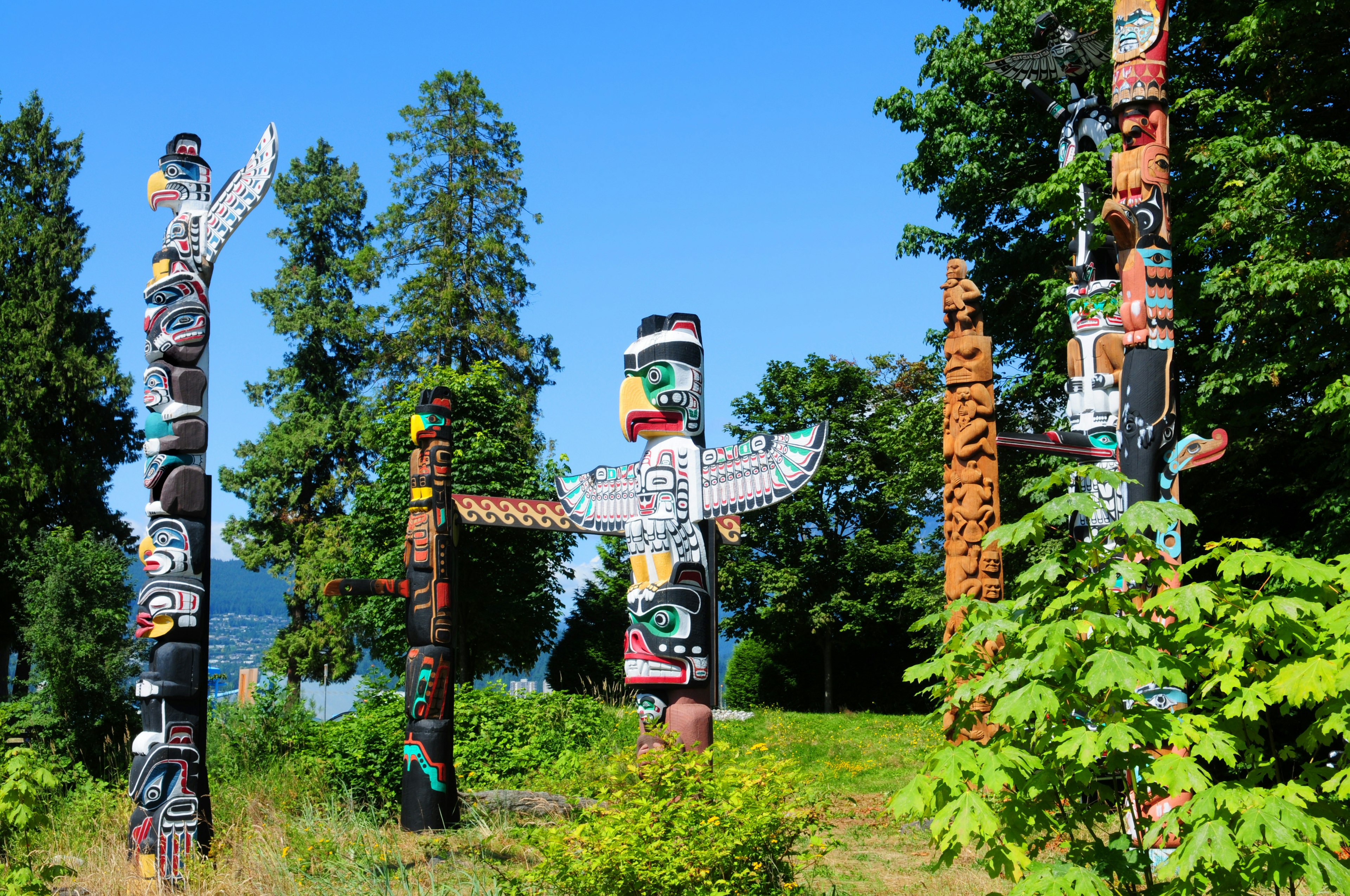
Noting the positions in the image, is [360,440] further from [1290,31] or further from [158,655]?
[1290,31]

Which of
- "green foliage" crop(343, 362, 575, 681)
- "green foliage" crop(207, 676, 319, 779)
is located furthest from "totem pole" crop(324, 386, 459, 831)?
"green foliage" crop(343, 362, 575, 681)

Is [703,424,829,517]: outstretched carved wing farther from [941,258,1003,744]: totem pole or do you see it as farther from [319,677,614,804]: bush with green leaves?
[319,677,614,804]: bush with green leaves

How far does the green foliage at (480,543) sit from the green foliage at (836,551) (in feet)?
20.1

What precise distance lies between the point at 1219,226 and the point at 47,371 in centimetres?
2402

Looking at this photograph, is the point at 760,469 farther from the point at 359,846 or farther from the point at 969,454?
the point at 359,846

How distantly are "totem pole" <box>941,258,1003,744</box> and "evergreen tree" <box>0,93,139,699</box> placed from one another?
819 inches

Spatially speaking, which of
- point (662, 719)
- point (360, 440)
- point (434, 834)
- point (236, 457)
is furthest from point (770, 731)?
point (236, 457)

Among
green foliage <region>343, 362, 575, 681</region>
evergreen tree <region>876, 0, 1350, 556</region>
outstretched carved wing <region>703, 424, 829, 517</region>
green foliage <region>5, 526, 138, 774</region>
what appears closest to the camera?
outstretched carved wing <region>703, 424, 829, 517</region>

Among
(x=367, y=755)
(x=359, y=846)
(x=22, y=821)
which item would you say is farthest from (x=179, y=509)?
(x=367, y=755)

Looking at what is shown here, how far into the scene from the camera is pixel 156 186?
33.0ft

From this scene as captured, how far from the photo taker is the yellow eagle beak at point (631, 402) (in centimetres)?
895

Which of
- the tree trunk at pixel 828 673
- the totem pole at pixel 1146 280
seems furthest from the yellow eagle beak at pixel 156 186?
the tree trunk at pixel 828 673

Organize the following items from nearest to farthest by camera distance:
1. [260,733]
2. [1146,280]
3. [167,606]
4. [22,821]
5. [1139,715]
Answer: [1139,715] < [22,821] < [1146,280] < [167,606] < [260,733]

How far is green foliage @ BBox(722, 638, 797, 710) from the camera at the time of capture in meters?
27.5
